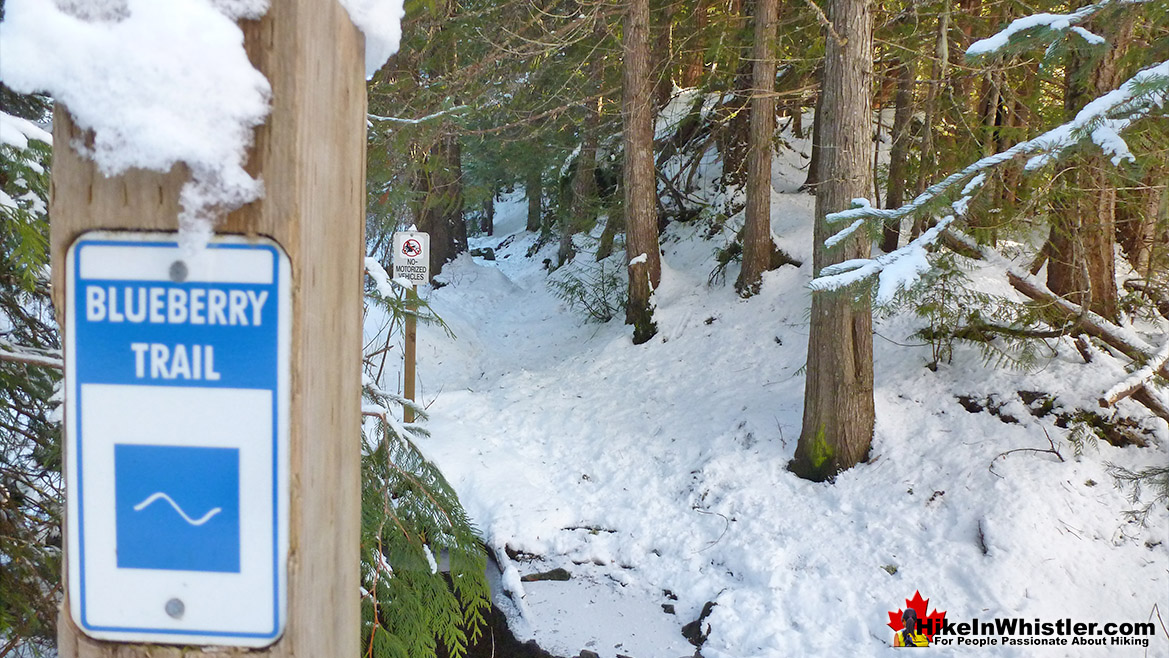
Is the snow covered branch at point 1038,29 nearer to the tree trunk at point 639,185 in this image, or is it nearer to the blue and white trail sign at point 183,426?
the blue and white trail sign at point 183,426

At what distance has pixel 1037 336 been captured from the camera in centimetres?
583

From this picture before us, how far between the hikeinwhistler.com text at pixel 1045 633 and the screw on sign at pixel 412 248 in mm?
5405

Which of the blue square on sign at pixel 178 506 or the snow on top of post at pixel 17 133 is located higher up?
the snow on top of post at pixel 17 133

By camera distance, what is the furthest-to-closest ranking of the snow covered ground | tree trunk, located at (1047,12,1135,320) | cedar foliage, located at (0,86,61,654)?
tree trunk, located at (1047,12,1135,320), the snow covered ground, cedar foliage, located at (0,86,61,654)

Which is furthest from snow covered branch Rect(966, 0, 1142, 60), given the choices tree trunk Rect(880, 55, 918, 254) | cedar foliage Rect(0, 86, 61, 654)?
cedar foliage Rect(0, 86, 61, 654)

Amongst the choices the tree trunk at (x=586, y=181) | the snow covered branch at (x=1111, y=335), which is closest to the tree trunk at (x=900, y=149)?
the snow covered branch at (x=1111, y=335)

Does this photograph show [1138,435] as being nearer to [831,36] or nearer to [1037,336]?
[1037,336]

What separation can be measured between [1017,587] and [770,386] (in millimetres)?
3169

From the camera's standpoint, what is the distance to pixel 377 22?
3.45 feet

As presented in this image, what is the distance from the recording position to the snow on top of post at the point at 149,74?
2.76ft

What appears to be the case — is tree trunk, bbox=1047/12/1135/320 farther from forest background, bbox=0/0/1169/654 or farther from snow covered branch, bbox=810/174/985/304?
snow covered branch, bbox=810/174/985/304

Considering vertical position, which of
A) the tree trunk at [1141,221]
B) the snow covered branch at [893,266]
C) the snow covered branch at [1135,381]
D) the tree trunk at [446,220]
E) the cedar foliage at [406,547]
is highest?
the tree trunk at [446,220]

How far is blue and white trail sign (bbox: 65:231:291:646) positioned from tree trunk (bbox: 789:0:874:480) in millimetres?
5208

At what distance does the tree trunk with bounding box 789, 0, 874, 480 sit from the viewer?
18.7 ft
